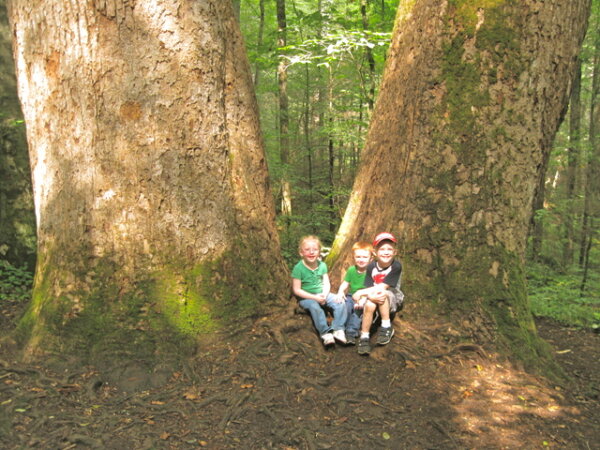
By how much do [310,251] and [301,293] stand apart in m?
0.42

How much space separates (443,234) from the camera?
375 centimetres

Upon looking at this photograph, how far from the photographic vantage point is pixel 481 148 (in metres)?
3.67

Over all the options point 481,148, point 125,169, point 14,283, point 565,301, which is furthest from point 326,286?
point 565,301

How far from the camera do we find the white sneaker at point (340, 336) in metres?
3.62

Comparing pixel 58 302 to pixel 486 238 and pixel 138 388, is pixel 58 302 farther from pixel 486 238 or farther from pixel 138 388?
pixel 486 238

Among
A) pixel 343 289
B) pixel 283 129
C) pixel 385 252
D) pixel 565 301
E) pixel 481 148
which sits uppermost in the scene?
pixel 283 129

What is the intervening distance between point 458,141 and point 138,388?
134 inches

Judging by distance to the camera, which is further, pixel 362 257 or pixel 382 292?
pixel 362 257

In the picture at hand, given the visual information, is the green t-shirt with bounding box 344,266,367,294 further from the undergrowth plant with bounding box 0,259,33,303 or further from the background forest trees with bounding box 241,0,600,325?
the undergrowth plant with bounding box 0,259,33,303

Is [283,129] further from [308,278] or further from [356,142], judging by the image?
[308,278]

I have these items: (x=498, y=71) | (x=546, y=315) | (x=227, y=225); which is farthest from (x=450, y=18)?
(x=546, y=315)

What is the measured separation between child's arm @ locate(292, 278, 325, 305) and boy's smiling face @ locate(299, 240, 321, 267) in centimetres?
22

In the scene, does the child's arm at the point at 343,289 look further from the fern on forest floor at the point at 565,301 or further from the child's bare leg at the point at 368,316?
the fern on forest floor at the point at 565,301

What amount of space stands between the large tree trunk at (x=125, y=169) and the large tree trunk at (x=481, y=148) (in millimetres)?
1868
